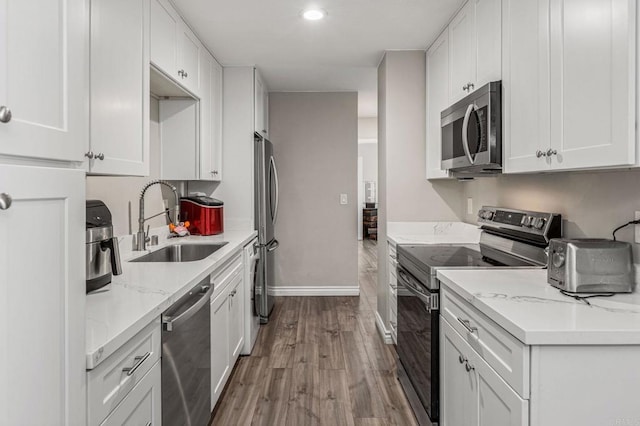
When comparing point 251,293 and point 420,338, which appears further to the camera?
point 251,293

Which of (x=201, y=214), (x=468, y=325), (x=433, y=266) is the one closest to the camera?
(x=468, y=325)

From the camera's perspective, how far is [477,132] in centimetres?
228

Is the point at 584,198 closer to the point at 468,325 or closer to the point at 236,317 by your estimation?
the point at 468,325

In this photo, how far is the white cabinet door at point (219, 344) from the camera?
2332mm

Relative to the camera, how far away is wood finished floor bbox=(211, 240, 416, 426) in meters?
2.43

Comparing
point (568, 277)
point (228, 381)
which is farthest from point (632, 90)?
point (228, 381)

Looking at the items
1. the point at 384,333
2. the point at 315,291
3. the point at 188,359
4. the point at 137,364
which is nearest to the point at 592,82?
the point at 137,364

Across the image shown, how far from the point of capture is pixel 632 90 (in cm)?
124

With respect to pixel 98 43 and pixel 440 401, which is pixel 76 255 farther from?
pixel 440 401

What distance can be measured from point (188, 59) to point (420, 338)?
2.29 m

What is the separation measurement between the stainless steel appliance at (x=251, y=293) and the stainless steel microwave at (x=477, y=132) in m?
1.65

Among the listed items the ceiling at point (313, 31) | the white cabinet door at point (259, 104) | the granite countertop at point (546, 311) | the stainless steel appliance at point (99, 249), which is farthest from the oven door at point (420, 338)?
the white cabinet door at point (259, 104)

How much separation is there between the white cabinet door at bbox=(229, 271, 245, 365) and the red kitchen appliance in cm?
49

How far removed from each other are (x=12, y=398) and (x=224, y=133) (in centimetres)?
324
